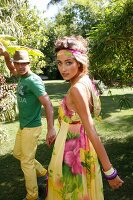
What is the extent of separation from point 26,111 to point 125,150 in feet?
11.4

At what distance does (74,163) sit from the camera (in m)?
2.81

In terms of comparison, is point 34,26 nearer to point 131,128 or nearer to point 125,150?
point 131,128

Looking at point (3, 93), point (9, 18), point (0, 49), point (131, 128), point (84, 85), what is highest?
point (9, 18)

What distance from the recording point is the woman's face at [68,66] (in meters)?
2.73

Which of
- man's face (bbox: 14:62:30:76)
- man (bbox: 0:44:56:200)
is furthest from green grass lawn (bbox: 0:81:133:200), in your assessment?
man's face (bbox: 14:62:30:76)

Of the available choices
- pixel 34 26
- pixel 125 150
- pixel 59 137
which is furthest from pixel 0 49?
pixel 34 26

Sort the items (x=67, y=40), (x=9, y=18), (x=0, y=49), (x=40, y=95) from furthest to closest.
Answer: (x=9, y=18), (x=40, y=95), (x=0, y=49), (x=67, y=40)

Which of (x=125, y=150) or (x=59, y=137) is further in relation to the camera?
(x=125, y=150)

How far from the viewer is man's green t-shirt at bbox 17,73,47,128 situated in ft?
14.4

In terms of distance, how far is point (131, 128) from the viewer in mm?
9992

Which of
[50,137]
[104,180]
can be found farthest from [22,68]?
[104,180]

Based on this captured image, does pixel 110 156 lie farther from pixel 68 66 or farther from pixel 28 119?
pixel 68 66

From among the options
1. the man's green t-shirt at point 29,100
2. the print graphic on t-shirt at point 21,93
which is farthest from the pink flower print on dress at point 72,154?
the print graphic on t-shirt at point 21,93

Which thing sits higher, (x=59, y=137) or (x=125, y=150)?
(x=59, y=137)
